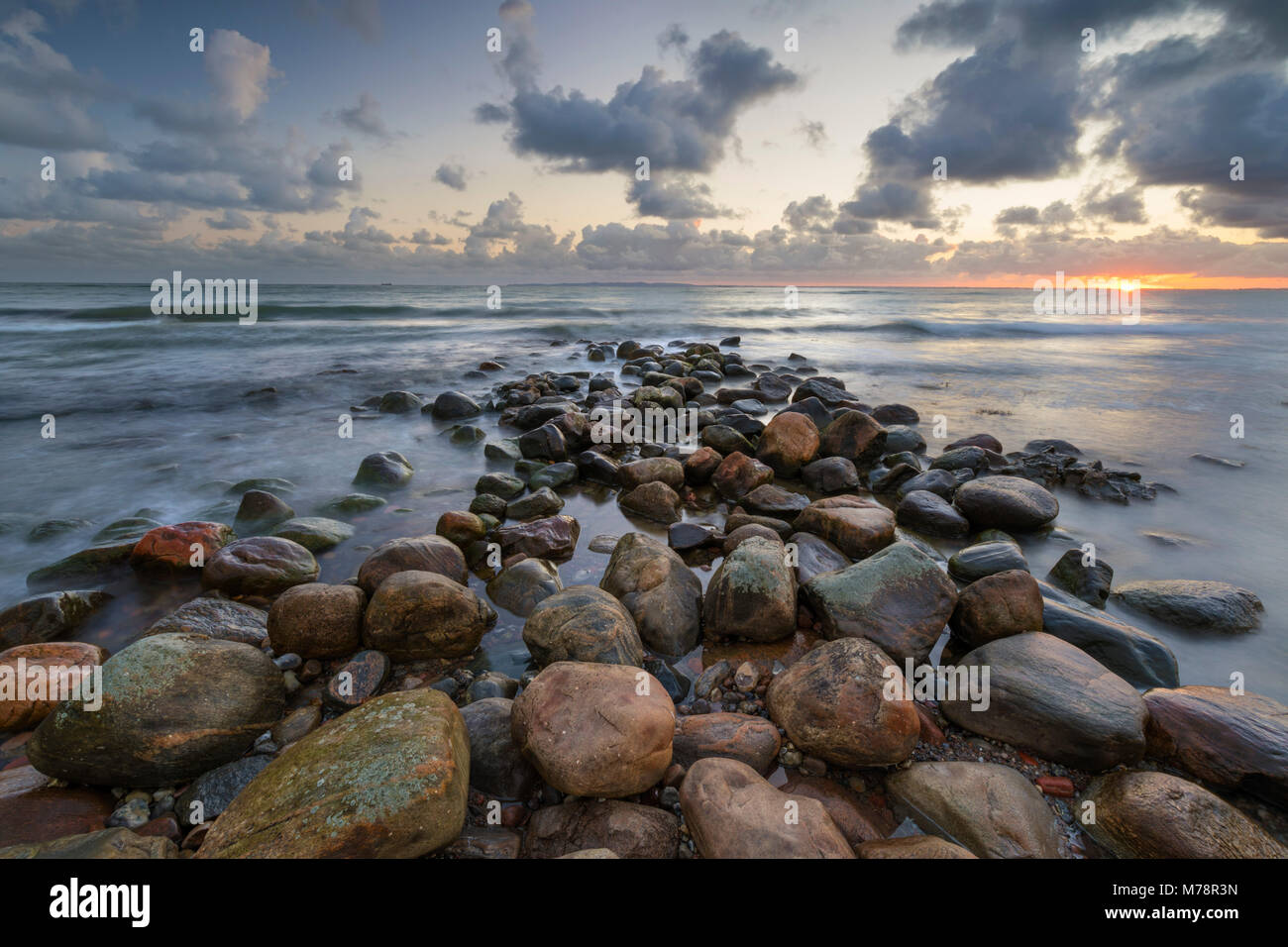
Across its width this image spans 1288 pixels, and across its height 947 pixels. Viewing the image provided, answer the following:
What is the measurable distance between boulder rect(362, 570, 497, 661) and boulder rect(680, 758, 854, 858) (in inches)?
74.8

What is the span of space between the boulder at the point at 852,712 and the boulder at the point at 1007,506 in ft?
11.8

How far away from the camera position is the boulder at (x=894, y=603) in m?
3.50

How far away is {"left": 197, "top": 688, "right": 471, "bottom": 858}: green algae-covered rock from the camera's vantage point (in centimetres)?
200

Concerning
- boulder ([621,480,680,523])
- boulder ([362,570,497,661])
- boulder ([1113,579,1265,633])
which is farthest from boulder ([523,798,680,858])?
boulder ([1113,579,1265,633])

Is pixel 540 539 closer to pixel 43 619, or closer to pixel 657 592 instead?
pixel 657 592

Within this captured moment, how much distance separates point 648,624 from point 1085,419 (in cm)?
1205

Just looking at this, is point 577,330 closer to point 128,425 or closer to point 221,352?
point 221,352

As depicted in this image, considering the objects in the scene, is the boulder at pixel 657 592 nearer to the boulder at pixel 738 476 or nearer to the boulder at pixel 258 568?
the boulder at pixel 738 476

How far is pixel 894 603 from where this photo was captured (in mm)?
3609

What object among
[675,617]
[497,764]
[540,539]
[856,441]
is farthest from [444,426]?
[497,764]

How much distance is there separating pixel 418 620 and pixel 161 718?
1.29 metres

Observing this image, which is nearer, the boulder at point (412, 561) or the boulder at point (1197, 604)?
the boulder at point (1197, 604)

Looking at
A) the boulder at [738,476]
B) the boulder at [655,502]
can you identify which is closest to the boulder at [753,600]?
the boulder at [655,502]
